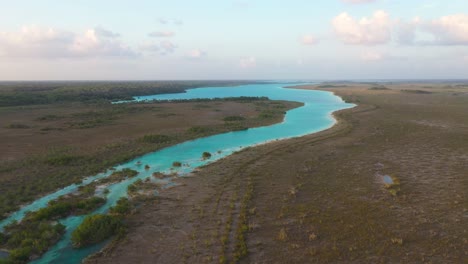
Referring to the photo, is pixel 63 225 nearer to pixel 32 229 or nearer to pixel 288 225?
pixel 32 229

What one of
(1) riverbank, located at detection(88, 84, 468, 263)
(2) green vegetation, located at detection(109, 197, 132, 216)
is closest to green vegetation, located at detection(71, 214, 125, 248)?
(1) riverbank, located at detection(88, 84, 468, 263)

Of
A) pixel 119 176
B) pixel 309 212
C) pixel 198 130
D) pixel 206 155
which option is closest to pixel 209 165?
pixel 206 155

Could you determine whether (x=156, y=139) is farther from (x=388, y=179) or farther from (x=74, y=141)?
(x=388, y=179)

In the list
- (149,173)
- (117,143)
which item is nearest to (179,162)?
(149,173)

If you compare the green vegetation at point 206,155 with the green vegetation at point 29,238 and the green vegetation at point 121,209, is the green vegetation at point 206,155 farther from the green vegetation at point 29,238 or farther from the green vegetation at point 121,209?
the green vegetation at point 29,238

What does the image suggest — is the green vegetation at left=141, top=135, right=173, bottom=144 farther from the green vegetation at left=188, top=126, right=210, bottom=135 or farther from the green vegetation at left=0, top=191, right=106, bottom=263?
the green vegetation at left=0, top=191, right=106, bottom=263
